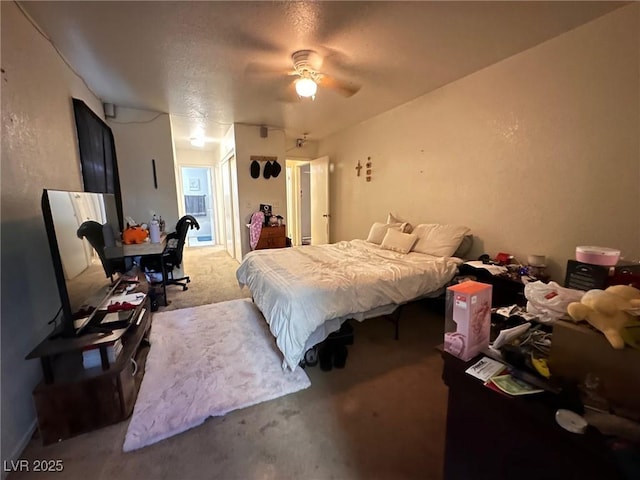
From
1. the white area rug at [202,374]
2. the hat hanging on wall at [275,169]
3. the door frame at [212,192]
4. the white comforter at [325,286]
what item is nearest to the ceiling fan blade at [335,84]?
the white comforter at [325,286]

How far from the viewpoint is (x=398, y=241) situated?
10.8 ft

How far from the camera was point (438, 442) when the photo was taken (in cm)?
149

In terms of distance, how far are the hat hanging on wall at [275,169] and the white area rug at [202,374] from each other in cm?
290

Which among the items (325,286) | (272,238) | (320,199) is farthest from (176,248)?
(320,199)

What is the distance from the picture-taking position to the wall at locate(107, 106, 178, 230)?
3.79m

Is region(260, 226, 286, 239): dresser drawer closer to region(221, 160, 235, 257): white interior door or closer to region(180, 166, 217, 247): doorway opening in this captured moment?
region(221, 160, 235, 257): white interior door

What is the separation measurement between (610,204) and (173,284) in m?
4.92

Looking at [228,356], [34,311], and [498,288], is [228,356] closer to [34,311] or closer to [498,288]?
[34,311]

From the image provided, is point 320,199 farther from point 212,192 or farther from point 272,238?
point 212,192

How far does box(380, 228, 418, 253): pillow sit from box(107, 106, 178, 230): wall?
3272 millimetres

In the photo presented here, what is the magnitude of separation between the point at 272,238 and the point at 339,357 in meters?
3.03

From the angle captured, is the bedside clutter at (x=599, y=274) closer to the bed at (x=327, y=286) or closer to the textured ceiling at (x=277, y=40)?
the bed at (x=327, y=286)

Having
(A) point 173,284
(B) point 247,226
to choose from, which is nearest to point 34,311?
(A) point 173,284

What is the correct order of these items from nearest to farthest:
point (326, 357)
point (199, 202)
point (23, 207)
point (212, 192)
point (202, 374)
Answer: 1. point (23, 207)
2. point (202, 374)
3. point (326, 357)
4. point (212, 192)
5. point (199, 202)
